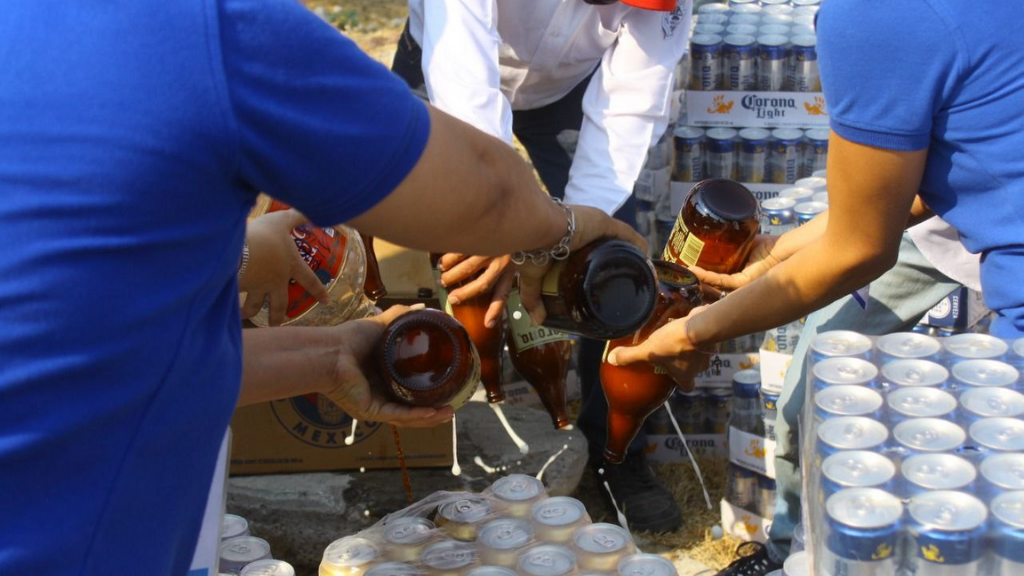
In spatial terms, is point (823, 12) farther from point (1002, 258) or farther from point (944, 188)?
point (1002, 258)

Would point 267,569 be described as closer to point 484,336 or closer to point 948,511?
point 484,336

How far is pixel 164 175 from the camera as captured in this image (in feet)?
3.75

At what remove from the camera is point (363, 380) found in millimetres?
1947

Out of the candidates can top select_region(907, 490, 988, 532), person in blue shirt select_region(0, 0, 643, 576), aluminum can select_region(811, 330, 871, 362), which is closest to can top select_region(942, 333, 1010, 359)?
aluminum can select_region(811, 330, 871, 362)

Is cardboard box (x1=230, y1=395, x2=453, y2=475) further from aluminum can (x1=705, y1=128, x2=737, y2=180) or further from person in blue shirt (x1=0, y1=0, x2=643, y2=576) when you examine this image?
person in blue shirt (x1=0, y1=0, x2=643, y2=576)

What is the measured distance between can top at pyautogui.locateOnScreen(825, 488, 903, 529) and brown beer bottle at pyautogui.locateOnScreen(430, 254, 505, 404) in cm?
113

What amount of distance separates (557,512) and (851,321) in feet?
3.56

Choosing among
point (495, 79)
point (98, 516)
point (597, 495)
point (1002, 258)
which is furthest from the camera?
point (597, 495)

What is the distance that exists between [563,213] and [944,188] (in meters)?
0.67

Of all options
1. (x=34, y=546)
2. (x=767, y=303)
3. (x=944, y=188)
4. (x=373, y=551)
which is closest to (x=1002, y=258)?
(x=944, y=188)

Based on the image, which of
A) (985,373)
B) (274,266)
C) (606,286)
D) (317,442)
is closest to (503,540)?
(606,286)

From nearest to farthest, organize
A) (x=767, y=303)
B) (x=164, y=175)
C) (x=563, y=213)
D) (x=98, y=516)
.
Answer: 1. (x=164, y=175)
2. (x=98, y=516)
3. (x=563, y=213)
4. (x=767, y=303)

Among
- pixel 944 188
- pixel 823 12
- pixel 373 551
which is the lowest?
pixel 373 551

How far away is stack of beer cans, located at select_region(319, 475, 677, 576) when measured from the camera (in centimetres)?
194
